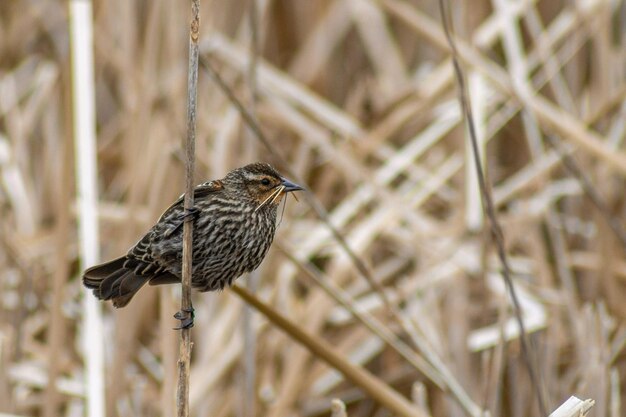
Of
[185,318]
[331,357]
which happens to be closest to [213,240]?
[185,318]

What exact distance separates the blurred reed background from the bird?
510 mm

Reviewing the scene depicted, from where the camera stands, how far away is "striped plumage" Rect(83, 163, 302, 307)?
79.2 inches

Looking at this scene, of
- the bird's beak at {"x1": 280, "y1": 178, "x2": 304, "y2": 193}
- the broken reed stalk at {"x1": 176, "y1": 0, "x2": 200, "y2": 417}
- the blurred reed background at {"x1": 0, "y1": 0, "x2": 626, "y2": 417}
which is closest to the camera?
the broken reed stalk at {"x1": 176, "y1": 0, "x2": 200, "y2": 417}

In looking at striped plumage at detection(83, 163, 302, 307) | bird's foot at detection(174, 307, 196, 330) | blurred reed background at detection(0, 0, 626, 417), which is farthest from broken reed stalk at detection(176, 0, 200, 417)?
blurred reed background at detection(0, 0, 626, 417)

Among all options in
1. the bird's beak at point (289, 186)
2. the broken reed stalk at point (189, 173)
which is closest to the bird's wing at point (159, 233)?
the bird's beak at point (289, 186)

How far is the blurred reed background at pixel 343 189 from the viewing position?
3.16 meters

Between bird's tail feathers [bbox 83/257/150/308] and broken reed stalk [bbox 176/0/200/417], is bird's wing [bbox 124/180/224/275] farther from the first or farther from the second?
broken reed stalk [bbox 176/0/200/417]

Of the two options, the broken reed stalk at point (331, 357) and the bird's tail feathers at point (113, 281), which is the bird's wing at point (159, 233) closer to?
the bird's tail feathers at point (113, 281)

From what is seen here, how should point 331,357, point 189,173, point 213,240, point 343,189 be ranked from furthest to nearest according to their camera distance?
point 343,189
point 331,357
point 213,240
point 189,173

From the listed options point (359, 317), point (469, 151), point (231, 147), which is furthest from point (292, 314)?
point (359, 317)

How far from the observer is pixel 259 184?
211cm

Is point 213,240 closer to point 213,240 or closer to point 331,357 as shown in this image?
point 213,240

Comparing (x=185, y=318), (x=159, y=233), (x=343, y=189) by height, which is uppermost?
(x=343, y=189)

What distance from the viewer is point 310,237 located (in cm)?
369
